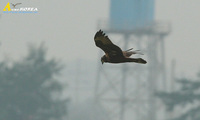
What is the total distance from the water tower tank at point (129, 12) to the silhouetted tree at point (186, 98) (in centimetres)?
915

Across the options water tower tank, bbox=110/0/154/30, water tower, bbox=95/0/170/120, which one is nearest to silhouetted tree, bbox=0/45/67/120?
water tower, bbox=95/0/170/120

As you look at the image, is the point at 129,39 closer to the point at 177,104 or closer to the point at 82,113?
the point at 177,104

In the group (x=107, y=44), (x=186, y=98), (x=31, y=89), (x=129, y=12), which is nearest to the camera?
(x=107, y=44)

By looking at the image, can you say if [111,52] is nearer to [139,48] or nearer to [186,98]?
[139,48]

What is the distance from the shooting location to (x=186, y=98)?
3183cm

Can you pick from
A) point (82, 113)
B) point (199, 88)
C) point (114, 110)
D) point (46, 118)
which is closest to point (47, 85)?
point (46, 118)

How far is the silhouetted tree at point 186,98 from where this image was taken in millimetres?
31031

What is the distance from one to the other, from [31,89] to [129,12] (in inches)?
459

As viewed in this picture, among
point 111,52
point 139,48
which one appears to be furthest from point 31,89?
point 111,52

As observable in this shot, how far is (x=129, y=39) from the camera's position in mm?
24297

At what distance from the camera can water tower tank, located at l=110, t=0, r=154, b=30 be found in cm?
2108

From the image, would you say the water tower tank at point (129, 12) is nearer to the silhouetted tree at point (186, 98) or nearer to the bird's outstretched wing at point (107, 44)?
the silhouetted tree at point (186, 98)

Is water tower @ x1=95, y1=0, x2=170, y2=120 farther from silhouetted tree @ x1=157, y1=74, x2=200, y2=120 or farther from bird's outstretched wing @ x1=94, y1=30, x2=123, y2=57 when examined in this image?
bird's outstretched wing @ x1=94, y1=30, x2=123, y2=57

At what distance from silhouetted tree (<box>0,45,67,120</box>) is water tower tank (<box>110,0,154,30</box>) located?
9.84m
